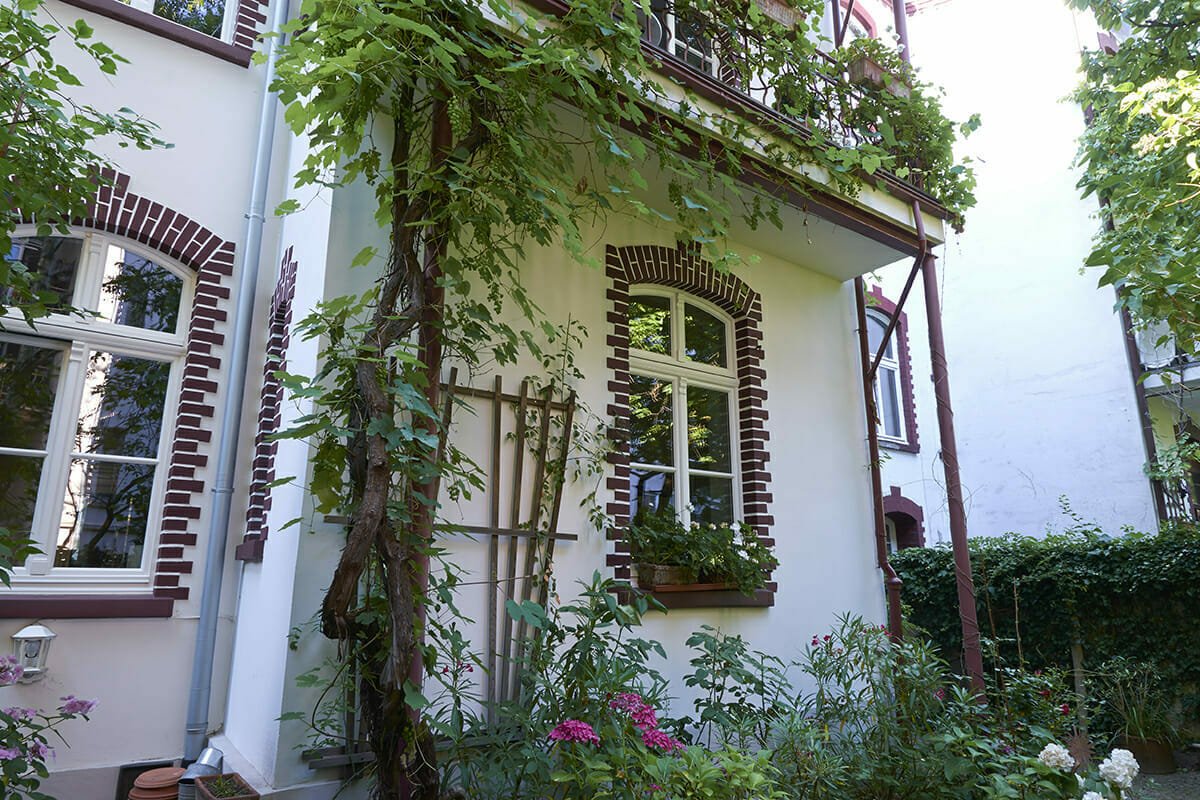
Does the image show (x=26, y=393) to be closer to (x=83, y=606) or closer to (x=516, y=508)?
(x=83, y=606)

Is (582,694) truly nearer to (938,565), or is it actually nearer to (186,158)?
(186,158)

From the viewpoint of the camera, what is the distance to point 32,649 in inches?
134

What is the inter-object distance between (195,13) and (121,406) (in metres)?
2.45

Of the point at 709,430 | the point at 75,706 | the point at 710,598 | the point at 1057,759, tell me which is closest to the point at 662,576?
the point at 710,598

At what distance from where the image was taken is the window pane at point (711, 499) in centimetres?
475

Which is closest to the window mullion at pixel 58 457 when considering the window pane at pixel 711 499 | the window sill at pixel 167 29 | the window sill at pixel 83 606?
the window sill at pixel 83 606

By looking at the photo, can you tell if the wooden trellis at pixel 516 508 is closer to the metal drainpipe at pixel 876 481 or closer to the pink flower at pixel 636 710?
the pink flower at pixel 636 710

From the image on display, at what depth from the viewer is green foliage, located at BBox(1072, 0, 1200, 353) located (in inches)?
194

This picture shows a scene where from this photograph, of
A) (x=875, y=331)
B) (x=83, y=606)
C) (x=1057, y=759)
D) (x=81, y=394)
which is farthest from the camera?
(x=875, y=331)

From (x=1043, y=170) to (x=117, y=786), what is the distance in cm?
1218

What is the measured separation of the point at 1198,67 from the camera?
5.66 meters

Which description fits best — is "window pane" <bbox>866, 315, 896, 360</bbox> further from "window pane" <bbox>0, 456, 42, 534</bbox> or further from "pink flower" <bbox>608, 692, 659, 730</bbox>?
"window pane" <bbox>0, 456, 42, 534</bbox>

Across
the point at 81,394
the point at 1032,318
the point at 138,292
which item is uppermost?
the point at 1032,318

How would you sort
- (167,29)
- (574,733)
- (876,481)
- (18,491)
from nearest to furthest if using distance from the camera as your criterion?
(574,733) → (18,491) → (167,29) → (876,481)
